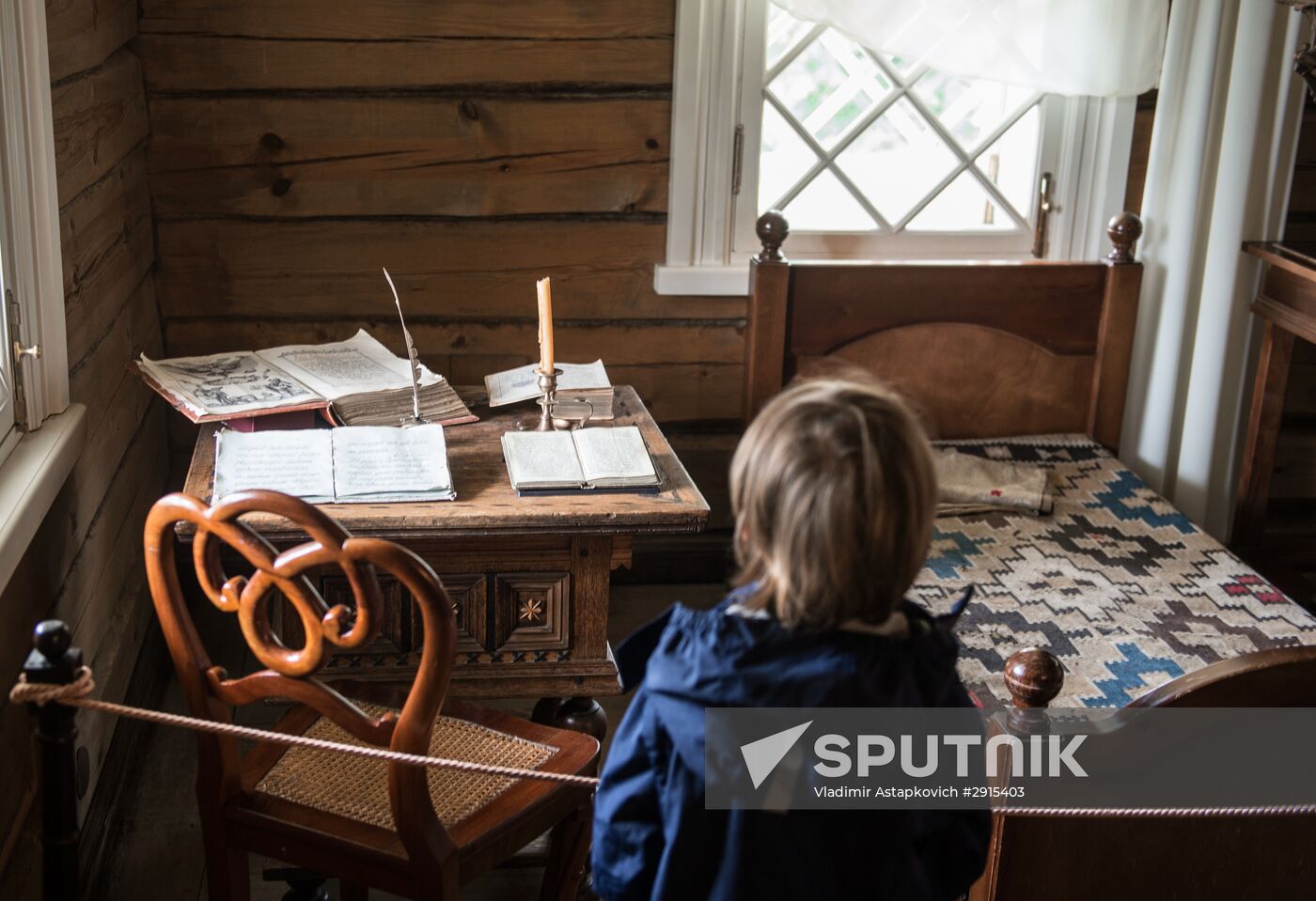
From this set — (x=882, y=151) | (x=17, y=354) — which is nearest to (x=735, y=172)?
(x=882, y=151)

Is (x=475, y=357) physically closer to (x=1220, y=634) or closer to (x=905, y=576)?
(x=1220, y=634)

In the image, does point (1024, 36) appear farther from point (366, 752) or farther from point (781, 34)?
point (366, 752)

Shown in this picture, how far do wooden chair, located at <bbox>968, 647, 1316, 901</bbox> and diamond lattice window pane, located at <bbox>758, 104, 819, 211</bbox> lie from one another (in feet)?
5.83

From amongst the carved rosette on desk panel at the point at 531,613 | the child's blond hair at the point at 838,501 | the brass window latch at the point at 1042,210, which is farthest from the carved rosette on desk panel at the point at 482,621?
the brass window latch at the point at 1042,210

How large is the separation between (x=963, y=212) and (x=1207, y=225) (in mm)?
536

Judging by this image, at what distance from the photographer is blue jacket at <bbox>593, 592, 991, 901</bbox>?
123 centimetres

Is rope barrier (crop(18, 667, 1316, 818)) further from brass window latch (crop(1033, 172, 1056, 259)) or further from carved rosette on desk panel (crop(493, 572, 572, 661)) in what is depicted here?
brass window latch (crop(1033, 172, 1056, 259))

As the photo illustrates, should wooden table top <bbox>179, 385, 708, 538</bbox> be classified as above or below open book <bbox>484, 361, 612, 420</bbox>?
below

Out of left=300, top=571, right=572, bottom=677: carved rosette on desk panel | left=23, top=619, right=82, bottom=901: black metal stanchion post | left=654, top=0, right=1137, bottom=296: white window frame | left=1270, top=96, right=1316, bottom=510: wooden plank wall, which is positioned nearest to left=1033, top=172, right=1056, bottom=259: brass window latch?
left=654, top=0, right=1137, bottom=296: white window frame

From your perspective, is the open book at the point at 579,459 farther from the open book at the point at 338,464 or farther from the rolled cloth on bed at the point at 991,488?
the rolled cloth on bed at the point at 991,488

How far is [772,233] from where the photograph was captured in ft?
9.59

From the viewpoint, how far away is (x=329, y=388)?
236cm

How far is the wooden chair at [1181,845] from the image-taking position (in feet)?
5.25

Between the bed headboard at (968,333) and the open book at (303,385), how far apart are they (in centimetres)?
83
